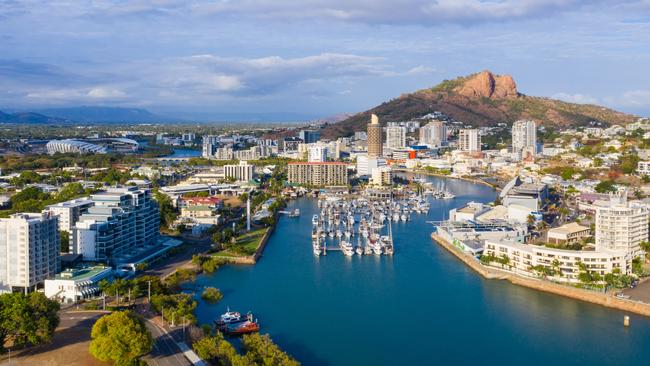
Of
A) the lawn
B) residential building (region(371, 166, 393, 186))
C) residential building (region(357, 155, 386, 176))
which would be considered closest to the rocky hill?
residential building (region(357, 155, 386, 176))

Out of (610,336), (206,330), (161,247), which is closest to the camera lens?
(206,330)

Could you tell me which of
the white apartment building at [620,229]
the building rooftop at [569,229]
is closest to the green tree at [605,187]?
the building rooftop at [569,229]

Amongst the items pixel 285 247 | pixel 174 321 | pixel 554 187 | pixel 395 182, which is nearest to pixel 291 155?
pixel 395 182

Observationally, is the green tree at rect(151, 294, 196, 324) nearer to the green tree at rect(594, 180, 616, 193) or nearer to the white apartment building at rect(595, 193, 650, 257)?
the white apartment building at rect(595, 193, 650, 257)

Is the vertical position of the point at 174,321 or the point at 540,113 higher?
the point at 540,113

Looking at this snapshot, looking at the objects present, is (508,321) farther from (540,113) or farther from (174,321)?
(540,113)

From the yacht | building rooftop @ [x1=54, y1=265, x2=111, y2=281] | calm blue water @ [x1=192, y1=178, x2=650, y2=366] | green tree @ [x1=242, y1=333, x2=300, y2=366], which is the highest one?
building rooftop @ [x1=54, y1=265, x2=111, y2=281]
